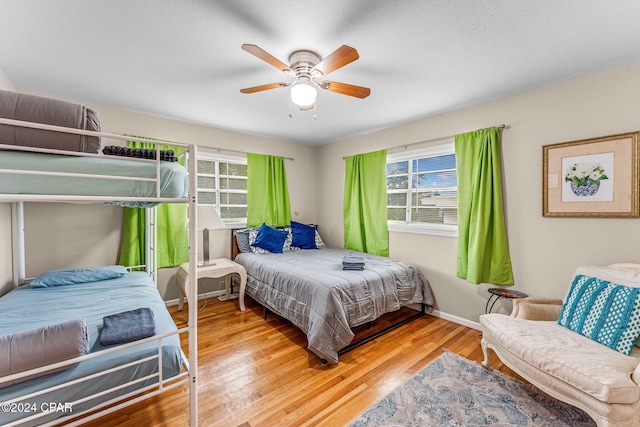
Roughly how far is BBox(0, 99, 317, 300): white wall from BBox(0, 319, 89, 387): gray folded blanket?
1.94 meters

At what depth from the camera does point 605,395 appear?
133cm

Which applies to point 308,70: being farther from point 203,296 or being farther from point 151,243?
point 203,296

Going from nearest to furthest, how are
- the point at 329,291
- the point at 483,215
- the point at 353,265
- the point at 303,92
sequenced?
the point at 303,92, the point at 329,291, the point at 483,215, the point at 353,265

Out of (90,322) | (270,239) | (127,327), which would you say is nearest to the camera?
(127,327)

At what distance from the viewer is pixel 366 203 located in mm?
3953

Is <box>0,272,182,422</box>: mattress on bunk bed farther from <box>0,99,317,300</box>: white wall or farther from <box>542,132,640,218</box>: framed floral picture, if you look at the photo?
<box>542,132,640,218</box>: framed floral picture

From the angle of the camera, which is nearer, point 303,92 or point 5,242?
point 303,92

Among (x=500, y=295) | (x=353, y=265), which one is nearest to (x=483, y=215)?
(x=500, y=295)

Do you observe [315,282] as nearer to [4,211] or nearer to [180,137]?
[180,137]

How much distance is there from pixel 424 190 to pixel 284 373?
104 inches

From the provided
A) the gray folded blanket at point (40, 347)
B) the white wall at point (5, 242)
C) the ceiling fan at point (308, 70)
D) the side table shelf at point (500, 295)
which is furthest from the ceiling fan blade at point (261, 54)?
the side table shelf at point (500, 295)

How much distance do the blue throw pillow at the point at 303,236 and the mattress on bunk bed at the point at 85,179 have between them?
9.33 ft

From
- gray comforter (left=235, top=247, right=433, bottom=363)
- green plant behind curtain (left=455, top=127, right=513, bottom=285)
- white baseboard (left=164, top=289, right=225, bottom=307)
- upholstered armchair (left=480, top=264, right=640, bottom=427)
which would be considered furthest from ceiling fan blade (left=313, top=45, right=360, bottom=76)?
white baseboard (left=164, top=289, right=225, bottom=307)

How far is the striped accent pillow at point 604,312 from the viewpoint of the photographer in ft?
5.39
